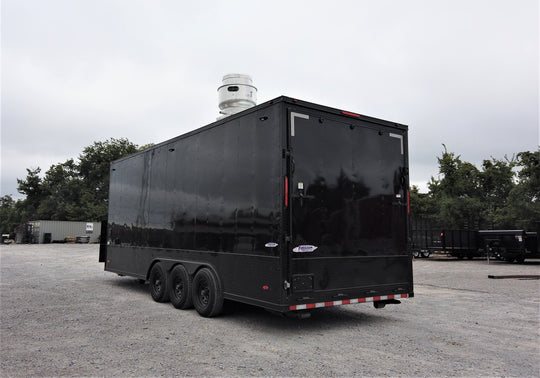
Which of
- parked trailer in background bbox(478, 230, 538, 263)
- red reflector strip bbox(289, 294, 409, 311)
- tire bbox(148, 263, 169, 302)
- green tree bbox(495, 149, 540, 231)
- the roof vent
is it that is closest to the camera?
red reflector strip bbox(289, 294, 409, 311)

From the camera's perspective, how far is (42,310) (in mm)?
8070

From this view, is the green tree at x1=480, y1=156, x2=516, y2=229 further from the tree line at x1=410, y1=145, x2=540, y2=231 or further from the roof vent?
the roof vent

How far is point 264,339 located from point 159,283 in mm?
3911

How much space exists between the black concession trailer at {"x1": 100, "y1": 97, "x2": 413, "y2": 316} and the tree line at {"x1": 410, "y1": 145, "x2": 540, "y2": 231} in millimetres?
25408

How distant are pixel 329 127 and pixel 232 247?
2.62m

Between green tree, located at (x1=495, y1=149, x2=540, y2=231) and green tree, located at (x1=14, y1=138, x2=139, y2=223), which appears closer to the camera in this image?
green tree, located at (x1=495, y1=149, x2=540, y2=231)

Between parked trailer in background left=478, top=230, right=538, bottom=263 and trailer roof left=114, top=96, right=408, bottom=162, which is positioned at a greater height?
trailer roof left=114, top=96, right=408, bottom=162

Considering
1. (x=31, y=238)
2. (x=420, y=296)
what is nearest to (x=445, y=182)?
(x=420, y=296)

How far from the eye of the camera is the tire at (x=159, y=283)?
8719mm

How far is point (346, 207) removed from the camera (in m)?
6.71

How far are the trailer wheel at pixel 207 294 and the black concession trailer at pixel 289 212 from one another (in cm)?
2

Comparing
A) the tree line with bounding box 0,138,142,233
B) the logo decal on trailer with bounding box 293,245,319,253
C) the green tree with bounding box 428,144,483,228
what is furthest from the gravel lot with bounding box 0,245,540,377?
the tree line with bounding box 0,138,142,233

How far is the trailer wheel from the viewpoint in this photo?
7.09 metres

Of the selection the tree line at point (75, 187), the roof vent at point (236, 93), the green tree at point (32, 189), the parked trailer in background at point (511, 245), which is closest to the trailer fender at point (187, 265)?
the roof vent at point (236, 93)
